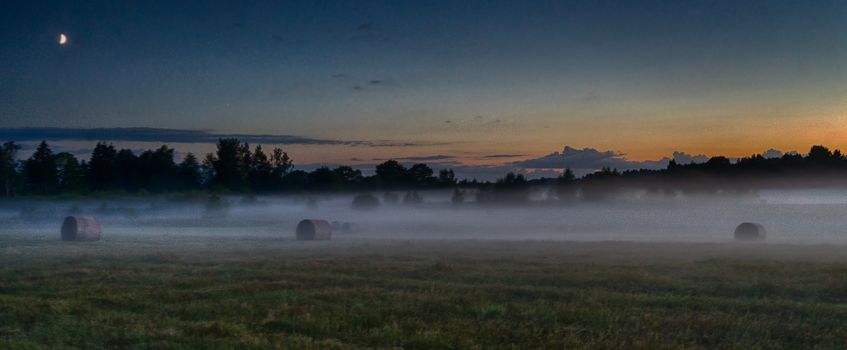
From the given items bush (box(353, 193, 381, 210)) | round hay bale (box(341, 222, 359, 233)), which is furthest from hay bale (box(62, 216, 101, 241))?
bush (box(353, 193, 381, 210))

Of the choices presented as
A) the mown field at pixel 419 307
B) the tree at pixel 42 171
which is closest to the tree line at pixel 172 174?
the tree at pixel 42 171

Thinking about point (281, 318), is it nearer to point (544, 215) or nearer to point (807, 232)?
point (807, 232)

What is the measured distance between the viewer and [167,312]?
15508 millimetres

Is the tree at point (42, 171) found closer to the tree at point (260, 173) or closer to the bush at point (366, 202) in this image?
the tree at point (260, 173)

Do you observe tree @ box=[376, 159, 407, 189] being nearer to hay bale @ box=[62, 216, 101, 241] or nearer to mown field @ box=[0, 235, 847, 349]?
hay bale @ box=[62, 216, 101, 241]

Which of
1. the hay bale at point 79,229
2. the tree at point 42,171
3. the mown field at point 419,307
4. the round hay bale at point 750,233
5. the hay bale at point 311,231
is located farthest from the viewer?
the tree at point 42,171

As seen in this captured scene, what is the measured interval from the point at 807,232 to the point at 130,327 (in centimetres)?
8670

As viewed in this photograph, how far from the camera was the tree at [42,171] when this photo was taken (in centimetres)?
14775

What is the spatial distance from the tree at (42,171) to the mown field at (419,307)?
13776cm

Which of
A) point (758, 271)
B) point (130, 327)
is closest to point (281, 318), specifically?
point (130, 327)

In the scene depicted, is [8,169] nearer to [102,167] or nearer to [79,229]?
[102,167]

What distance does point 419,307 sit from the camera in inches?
620

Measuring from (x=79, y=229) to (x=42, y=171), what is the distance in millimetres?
109718

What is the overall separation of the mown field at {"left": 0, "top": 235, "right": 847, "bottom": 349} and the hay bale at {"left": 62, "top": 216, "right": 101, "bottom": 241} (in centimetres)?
2954
